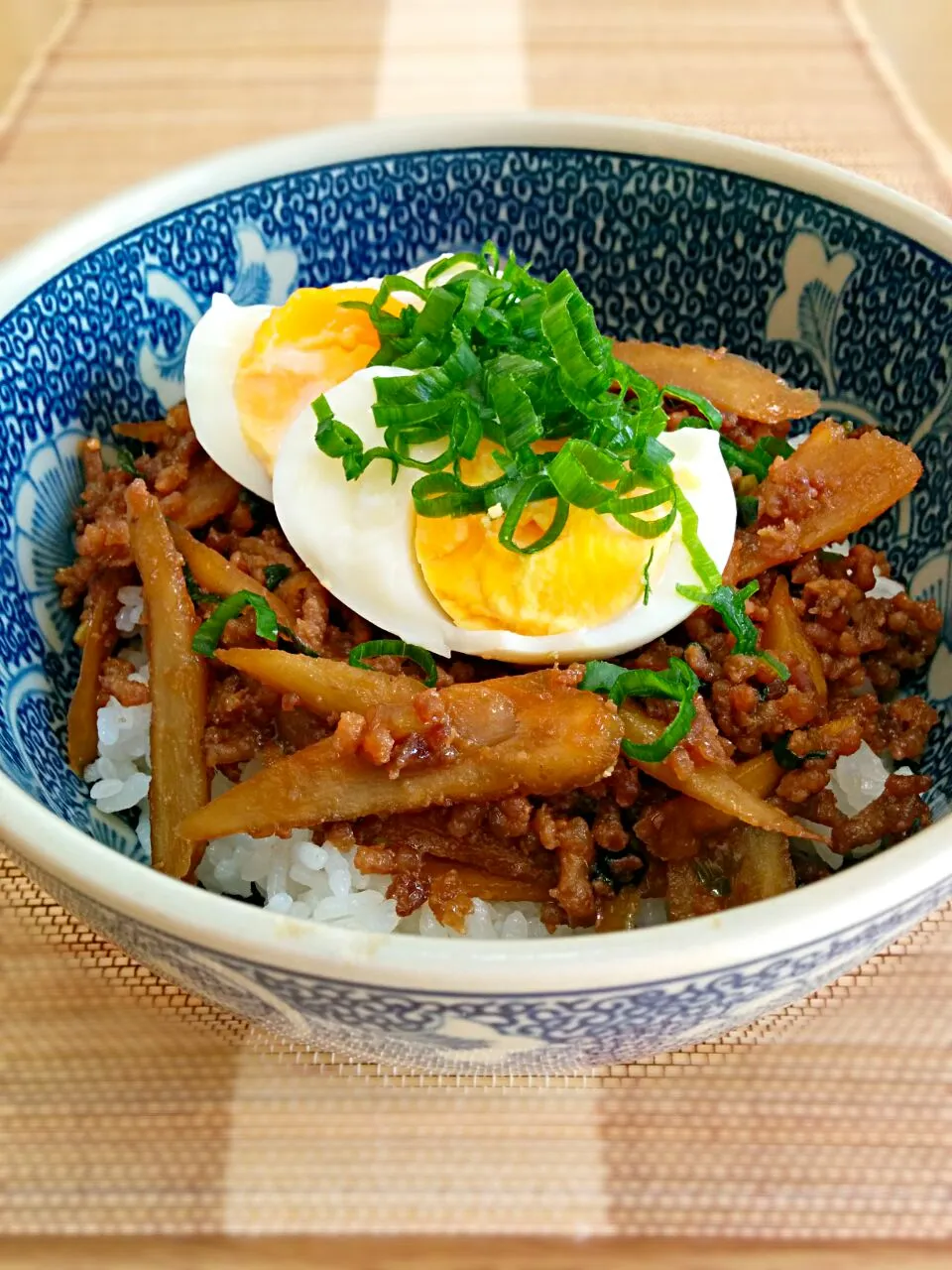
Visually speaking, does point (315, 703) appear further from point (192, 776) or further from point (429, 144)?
point (429, 144)

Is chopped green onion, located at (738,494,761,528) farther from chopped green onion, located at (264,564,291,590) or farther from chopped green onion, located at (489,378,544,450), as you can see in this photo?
chopped green onion, located at (264,564,291,590)

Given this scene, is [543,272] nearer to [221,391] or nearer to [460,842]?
[221,391]

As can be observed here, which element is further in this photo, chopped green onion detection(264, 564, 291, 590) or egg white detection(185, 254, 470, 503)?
egg white detection(185, 254, 470, 503)

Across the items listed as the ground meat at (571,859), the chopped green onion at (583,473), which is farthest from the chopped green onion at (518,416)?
the ground meat at (571,859)

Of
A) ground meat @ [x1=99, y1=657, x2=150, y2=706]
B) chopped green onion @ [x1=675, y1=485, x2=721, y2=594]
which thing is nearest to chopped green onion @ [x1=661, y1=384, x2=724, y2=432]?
chopped green onion @ [x1=675, y1=485, x2=721, y2=594]

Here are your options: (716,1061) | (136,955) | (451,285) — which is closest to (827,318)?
(451,285)
